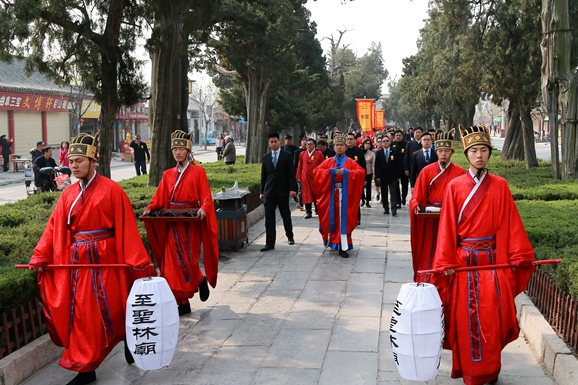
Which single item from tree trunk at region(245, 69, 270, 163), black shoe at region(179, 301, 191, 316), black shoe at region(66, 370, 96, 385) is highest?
tree trunk at region(245, 69, 270, 163)

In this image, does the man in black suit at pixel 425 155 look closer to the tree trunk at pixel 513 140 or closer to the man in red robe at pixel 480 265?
the man in red robe at pixel 480 265

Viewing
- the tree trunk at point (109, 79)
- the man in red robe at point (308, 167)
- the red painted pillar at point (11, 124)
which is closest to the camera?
the tree trunk at point (109, 79)

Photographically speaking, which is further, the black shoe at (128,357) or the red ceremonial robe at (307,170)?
the red ceremonial robe at (307,170)

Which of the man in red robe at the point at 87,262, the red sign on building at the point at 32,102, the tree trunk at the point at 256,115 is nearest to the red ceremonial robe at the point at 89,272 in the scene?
the man in red robe at the point at 87,262

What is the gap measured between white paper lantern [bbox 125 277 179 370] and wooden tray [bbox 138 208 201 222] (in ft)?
6.35

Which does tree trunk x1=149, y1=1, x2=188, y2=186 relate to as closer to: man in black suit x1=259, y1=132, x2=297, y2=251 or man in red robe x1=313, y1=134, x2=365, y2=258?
man in black suit x1=259, y1=132, x2=297, y2=251

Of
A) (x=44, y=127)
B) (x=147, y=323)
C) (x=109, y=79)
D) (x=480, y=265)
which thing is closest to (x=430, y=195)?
(x=480, y=265)

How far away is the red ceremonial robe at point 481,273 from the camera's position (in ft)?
15.0

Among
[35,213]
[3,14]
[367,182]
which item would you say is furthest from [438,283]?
[367,182]

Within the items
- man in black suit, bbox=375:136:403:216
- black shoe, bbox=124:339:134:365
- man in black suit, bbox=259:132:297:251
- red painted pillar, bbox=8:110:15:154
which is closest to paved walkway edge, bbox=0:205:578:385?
black shoe, bbox=124:339:134:365

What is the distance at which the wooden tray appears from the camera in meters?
6.54

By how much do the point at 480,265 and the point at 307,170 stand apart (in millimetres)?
8696

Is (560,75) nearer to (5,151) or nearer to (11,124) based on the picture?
(5,151)

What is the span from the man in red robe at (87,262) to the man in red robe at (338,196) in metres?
5.02
